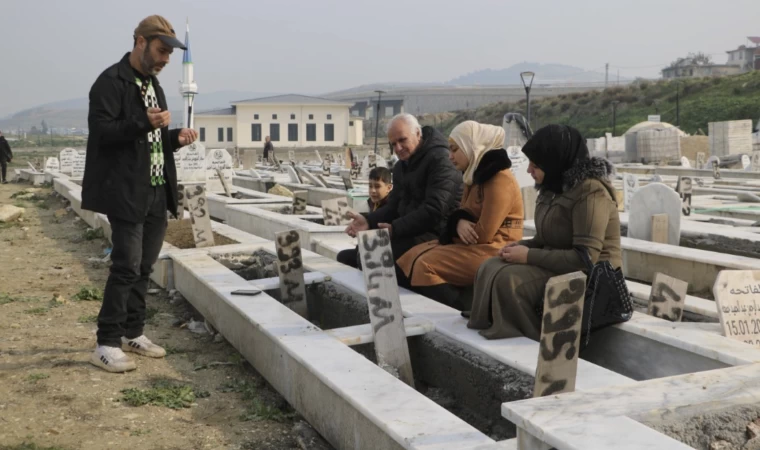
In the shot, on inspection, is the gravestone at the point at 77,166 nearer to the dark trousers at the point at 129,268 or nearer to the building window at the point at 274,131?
the dark trousers at the point at 129,268

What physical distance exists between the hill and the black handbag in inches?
1720

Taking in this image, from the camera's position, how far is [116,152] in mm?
4445

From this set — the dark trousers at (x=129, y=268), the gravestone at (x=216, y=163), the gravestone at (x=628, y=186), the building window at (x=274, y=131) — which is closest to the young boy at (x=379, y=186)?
the dark trousers at (x=129, y=268)

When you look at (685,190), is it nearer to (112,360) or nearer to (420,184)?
(420,184)

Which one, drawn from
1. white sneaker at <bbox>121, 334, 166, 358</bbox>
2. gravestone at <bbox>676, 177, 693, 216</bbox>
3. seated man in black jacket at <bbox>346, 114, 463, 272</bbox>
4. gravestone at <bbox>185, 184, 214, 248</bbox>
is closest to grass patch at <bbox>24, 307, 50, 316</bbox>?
white sneaker at <bbox>121, 334, 166, 358</bbox>

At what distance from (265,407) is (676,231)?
5.44 m

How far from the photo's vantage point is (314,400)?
3.76m

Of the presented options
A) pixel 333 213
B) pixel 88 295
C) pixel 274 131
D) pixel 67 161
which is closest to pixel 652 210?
pixel 333 213

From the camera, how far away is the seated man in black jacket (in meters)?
5.57

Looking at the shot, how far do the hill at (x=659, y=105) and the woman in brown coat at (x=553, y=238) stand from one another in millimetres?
43644

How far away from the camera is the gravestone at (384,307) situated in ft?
13.7

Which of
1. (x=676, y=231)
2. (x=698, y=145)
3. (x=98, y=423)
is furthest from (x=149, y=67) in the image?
(x=698, y=145)

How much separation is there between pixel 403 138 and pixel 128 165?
194cm

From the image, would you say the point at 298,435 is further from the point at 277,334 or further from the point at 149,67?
the point at 149,67
